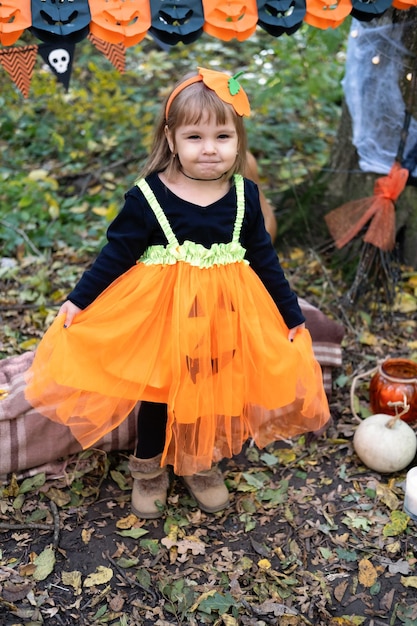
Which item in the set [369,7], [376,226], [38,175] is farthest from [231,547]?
[38,175]

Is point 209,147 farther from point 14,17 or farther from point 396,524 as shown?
point 396,524

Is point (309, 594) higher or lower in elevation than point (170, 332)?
lower

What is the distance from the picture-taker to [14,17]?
8.62 ft

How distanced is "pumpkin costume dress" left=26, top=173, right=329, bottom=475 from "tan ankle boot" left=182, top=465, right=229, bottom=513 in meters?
0.24

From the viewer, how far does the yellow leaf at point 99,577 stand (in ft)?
7.92

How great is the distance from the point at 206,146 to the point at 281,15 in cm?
111

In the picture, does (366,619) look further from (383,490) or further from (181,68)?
(181,68)

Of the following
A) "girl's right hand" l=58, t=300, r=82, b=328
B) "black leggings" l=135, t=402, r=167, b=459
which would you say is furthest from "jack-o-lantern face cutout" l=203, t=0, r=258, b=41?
"black leggings" l=135, t=402, r=167, b=459

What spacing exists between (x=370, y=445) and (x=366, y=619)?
0.78m

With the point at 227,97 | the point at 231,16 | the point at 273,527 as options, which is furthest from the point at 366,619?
the point at 231,16

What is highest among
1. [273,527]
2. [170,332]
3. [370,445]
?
[170,332]

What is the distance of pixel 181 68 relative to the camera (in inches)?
273

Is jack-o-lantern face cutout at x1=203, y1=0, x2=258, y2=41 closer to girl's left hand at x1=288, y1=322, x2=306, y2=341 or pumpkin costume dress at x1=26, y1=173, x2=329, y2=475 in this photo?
pumpkin costume dress at x1=26, y1=173, x2=329, y2=475

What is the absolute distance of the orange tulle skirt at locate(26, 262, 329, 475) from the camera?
7.68 feet
